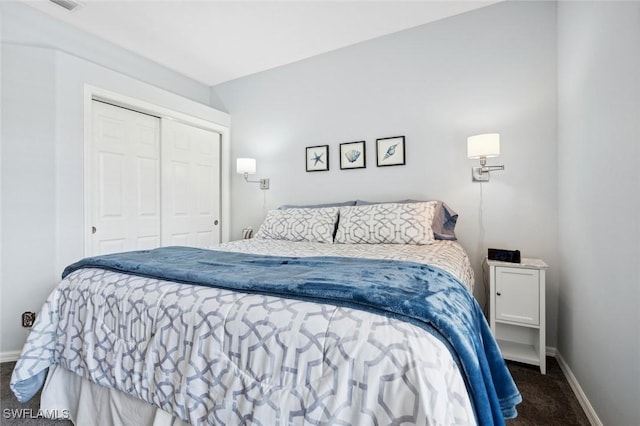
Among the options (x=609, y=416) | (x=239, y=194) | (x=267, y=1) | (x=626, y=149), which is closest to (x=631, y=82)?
(x=626, y=149)

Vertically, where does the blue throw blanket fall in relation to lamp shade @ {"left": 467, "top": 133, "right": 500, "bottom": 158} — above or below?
below

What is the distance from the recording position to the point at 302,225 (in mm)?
2547

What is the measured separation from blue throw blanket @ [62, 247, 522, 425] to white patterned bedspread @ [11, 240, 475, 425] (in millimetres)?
37

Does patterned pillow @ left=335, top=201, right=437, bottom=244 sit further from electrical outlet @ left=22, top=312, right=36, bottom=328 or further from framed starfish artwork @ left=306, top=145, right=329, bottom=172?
electrical outlet @ left=22, top=312, right=36, bottom=328

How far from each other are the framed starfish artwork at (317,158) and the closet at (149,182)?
4.26 ft

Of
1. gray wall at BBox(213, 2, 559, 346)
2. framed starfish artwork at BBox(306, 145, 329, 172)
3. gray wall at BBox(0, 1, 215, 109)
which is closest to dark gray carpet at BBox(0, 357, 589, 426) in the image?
gray wall at BBox(213, 2, 559, 346)

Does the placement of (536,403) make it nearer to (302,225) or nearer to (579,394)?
(579,394)

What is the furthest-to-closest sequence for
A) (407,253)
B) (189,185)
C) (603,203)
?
(189,185), (407,253), (603,203)

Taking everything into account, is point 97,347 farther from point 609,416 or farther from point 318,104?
point 318,104

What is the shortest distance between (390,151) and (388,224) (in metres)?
0.85

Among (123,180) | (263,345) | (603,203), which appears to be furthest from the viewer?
(123,180)

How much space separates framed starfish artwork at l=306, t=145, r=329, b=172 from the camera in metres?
3.10

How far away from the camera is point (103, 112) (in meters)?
2.64

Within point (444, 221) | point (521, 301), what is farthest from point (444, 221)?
point (521, 301)
